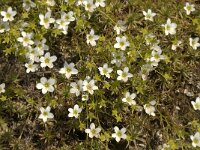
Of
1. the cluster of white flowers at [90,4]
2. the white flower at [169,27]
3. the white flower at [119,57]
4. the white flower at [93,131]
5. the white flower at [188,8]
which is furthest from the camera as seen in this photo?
the white flower at [188,8]

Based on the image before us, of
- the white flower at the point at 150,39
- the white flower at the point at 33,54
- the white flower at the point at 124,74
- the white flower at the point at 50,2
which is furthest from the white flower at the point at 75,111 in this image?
the white flower at the point at 50,2

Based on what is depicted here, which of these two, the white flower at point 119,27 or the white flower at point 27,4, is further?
the white flower at point 119,27

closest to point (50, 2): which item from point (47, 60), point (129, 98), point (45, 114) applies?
point (47, 60)

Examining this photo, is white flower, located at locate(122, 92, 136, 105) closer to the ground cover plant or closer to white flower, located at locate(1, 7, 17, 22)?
the ground cover plant

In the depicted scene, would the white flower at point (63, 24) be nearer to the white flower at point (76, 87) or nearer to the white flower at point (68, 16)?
the white flower at point (68, 16)

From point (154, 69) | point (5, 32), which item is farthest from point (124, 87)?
point (5, 32)

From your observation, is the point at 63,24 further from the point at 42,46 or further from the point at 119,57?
the point at 119,57

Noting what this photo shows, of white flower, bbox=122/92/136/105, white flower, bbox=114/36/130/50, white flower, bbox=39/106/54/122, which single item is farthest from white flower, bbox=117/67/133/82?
white flower, bbox=39/106/54/122
